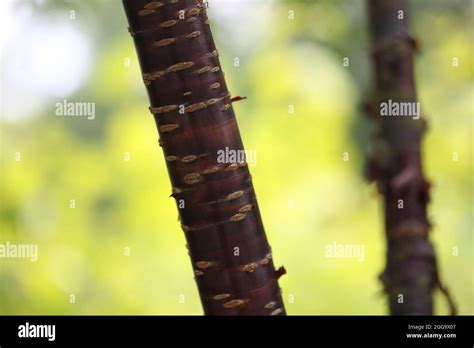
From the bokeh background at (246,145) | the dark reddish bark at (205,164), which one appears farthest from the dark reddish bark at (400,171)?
the bokeh background at (246,145)

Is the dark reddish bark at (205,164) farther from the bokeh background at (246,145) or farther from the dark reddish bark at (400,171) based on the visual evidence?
the bokeh background at (246,145)

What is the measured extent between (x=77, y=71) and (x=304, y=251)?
1450 mm

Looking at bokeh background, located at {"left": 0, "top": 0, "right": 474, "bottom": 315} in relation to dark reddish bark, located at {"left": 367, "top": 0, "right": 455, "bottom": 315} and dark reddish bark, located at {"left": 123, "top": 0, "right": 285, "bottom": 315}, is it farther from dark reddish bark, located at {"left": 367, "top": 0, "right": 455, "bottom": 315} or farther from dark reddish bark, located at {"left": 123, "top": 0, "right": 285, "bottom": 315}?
dark reddish bark, located at {"left": 367, "top": 0, "right": 455, "bottom": 315}

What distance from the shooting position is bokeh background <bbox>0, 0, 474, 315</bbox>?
10.6 ft

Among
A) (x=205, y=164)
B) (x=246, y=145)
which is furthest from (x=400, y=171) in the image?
(x=246, y=145)

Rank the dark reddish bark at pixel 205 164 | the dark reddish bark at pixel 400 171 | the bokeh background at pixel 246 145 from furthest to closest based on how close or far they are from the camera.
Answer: the bokeh background at pixel 246 145
the dark reddish bark at pixel 205 164
the dark reddish bark at pixel 400 171

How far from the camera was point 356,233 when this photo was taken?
3160mm

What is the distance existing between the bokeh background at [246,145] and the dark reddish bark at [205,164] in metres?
1.74

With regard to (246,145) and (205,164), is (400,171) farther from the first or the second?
(246,145)

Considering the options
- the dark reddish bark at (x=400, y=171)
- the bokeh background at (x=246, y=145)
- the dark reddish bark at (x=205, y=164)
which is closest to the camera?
the dark reddish bark at (x=400, y=171)

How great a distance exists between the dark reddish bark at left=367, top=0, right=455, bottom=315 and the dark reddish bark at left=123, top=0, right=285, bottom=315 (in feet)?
0.96

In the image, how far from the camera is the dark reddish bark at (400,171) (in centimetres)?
123
